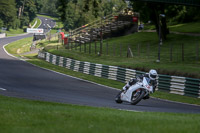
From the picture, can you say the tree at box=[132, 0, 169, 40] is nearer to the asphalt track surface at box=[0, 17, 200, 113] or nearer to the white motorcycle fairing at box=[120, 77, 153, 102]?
the asphalt track surface at box=[0, 17, 200, 113]

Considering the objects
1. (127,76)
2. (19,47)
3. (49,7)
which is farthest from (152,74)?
(49,7)

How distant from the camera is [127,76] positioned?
27219 mm

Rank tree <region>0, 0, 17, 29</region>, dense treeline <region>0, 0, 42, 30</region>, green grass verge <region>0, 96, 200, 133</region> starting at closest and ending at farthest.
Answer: green grass verge <region>0, 96, 200, 133</region>, tree <region>0, 0, 17, 29</region>, dense treeline <region>0, 0, 42, 30</region>

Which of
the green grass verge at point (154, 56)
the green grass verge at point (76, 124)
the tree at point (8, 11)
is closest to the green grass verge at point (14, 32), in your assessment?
the tree at point (8, 11)

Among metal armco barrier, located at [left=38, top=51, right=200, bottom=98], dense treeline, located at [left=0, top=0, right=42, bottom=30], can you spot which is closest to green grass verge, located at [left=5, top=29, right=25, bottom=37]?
dense treeline, located at [left=0, top=0, right=42, bottom=30]

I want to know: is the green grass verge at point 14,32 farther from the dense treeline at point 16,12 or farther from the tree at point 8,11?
the tree at point 8,11

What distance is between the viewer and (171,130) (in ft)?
24.6

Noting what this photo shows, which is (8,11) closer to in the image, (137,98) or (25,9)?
(25,9)

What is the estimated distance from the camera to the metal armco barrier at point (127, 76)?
21.4m

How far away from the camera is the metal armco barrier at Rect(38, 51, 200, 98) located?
21.4m

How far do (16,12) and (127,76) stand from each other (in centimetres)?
8857

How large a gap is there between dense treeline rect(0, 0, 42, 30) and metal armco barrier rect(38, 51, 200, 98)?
61064 millimetres

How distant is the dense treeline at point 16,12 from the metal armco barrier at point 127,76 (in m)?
61.1

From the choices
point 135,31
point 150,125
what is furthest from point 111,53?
point 150,125
